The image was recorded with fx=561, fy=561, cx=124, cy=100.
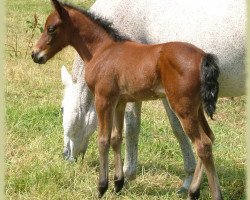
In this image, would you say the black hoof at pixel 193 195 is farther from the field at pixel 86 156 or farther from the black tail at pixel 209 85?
the black tail at pixel 209 85

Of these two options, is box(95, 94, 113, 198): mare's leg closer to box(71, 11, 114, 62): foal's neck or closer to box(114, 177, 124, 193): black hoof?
box(114, 177, 124, 193): black hoof

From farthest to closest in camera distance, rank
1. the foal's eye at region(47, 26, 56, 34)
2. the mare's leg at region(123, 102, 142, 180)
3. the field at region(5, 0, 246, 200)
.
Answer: the mare's leg at region(123, 102, 142, 180), the field at region(5, 0, 246, 200), the foal's eye at region(47, 26, 56, 34)

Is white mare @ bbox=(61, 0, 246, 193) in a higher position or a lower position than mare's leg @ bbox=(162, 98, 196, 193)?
higher

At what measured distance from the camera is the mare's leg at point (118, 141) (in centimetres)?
481

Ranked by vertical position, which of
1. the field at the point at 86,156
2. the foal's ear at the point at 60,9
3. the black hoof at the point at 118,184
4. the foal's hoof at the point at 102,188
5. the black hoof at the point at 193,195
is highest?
the foal's ear at the point at 60,9

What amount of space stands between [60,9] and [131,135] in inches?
57.8

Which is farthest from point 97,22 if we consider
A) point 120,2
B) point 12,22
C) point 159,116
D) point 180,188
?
point 12,22

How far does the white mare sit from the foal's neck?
33cm

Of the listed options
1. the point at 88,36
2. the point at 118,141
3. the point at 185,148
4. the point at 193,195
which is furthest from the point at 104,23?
the point at 193,195

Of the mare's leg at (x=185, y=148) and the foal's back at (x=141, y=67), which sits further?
the mare's leg at (x=185, y=148)

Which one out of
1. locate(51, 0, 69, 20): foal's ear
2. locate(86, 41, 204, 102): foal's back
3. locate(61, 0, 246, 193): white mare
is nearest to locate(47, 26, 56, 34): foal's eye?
locate(51, 0, 69, 20): foal's ear

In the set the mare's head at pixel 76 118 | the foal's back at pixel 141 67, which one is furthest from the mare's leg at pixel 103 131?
the mare's head at pixel 76 118

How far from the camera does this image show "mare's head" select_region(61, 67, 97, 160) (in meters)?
5.48

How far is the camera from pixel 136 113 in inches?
211
